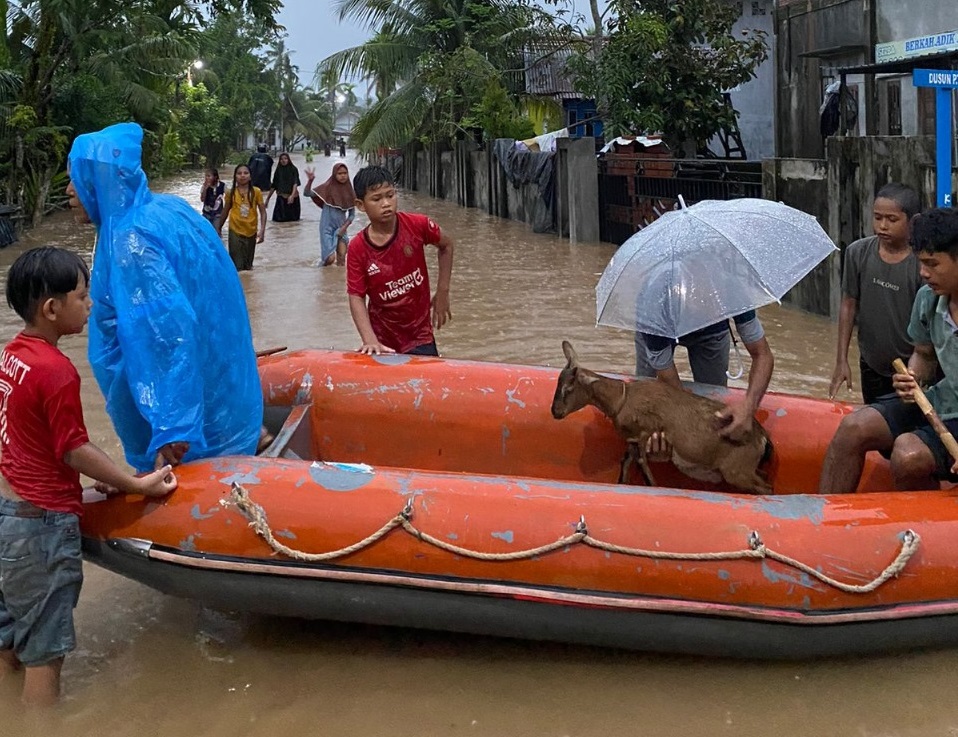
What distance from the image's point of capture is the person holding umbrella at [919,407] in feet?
11.7

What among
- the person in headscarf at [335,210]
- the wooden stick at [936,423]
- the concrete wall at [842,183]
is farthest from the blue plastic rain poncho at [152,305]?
the person in headscarf at [335,210]

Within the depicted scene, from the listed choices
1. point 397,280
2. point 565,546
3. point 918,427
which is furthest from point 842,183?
point 565,546

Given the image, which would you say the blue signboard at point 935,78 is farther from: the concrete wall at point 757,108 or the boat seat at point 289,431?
the concrete wall at point 757,108

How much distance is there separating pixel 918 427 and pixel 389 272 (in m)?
2.45

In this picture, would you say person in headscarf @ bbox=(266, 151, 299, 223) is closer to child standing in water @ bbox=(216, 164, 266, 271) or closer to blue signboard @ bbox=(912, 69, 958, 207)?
child standing in water @ bbox=(216, 164, 266, 271)

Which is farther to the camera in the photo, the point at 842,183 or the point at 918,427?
the point at 842,183

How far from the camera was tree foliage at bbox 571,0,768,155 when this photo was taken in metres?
16.4

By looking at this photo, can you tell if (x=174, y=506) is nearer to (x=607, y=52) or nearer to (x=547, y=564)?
(x=547, y=564)

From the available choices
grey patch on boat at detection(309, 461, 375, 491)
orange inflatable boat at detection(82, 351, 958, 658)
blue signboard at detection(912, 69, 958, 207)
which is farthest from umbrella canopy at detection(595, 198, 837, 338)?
blue signboard at detection(912, 69, 958, 207)

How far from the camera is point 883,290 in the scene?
4.57 m

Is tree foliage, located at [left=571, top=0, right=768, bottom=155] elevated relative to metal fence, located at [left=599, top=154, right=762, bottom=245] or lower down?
elevated

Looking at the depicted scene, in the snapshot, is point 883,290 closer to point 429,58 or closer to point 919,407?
point 919,407

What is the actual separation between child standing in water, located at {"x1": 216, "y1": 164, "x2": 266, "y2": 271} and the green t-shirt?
9.10m

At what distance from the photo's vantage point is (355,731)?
11.4 ft
